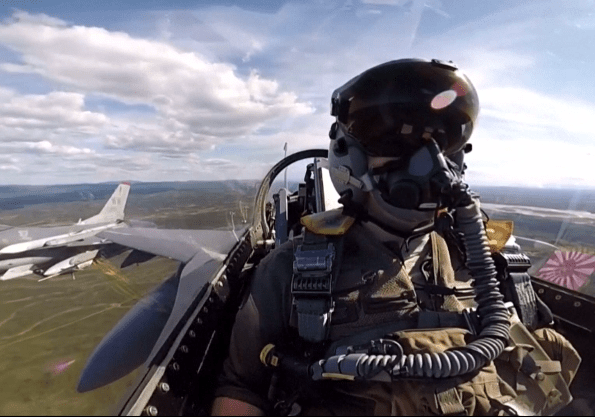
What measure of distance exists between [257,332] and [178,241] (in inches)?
43.5

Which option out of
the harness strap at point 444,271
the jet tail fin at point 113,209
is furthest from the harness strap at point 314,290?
the jet tail fin at point 113,209

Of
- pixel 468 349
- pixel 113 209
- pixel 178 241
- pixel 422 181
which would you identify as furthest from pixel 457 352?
pixel 113 209

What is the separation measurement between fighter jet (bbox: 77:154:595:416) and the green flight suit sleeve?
0.11 m

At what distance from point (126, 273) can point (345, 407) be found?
1.34m

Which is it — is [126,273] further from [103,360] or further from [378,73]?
[378,73]

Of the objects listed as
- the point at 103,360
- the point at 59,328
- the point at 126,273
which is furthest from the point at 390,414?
the point at 59,328

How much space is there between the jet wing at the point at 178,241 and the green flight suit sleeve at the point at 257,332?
0.43 metres

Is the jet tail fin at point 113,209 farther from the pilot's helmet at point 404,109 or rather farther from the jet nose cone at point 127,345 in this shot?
the pilot's helmet at point 404,109

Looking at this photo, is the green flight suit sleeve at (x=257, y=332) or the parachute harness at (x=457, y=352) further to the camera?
the green flight suit sleeve at (x=257, y=332)

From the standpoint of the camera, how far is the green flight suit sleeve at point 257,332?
4.56 feet

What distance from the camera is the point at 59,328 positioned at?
2230 mm

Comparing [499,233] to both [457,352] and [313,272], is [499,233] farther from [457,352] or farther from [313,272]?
[313,272]

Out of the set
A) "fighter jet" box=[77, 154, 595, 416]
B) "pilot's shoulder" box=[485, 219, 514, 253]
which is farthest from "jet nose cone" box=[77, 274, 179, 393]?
"pilot's shoulder" box=[485, 219, 514, 253]

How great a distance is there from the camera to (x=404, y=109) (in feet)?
4.49
